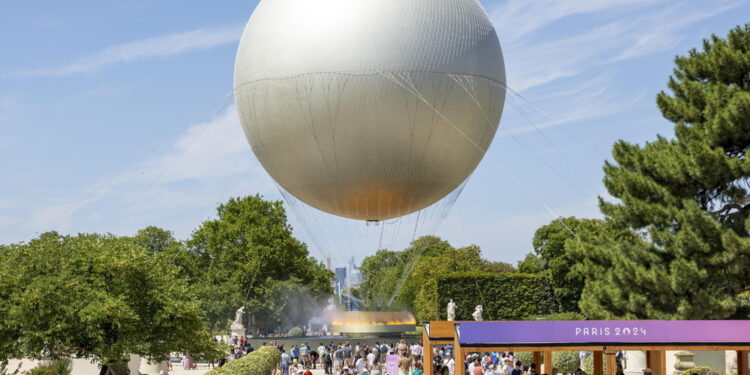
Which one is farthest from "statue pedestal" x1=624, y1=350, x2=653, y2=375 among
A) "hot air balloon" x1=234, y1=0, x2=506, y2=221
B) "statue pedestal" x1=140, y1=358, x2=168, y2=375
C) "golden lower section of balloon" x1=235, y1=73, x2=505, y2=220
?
"statue pedestal" x1=140, y1=358, x2=168, y2=375

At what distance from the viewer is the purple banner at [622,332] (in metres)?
18.5

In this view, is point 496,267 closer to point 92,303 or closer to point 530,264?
point 530,264

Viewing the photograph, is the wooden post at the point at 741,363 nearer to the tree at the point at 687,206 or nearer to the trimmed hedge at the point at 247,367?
the tree at the point at 687,206

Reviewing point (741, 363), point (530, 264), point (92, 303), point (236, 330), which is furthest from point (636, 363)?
point (530, 264)

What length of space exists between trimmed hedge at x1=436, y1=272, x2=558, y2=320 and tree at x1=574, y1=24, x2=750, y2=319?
37.8 meters

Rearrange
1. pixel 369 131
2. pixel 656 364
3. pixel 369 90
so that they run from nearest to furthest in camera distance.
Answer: pixel 656 364, pixel 369 90, pixel 369 131

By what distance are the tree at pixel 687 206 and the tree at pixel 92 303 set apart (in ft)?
48.6

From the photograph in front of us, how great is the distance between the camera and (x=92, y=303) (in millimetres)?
23109

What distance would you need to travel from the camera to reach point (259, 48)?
25547mm

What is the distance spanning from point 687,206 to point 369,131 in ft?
37.9

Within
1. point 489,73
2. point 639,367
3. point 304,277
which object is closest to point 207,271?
point 304,277

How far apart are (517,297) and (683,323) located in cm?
5158

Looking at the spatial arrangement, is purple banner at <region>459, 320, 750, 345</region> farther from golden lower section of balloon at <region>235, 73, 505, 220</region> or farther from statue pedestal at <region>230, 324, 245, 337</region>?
statue pedestal at <region>230, 324, 245, 337</region>

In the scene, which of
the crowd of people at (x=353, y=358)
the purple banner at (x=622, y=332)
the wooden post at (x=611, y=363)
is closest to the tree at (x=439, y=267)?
the crowd of people at (x=353, y=358)
